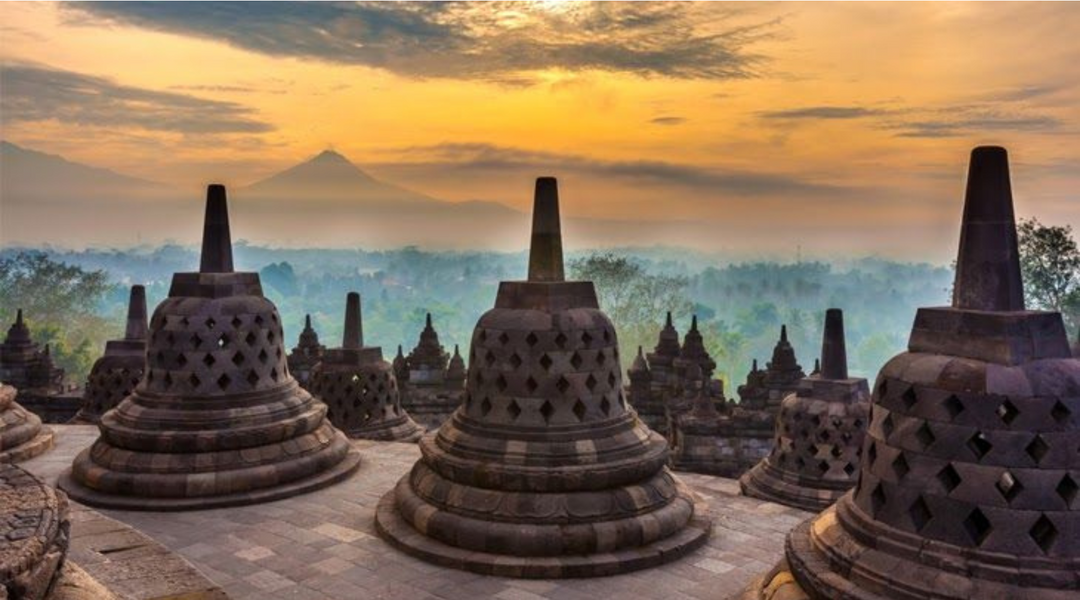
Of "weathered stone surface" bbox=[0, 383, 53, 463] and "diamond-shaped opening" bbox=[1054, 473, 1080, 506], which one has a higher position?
"diamond-shaped opening" bbox=[1054, 473, 1080, 506]

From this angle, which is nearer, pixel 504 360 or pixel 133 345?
pixel 504 360

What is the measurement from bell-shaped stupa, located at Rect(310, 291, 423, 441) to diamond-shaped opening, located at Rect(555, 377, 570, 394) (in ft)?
27.4

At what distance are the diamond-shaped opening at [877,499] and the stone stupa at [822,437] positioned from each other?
26.6ft

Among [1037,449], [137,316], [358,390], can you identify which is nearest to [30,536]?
[1037,449]

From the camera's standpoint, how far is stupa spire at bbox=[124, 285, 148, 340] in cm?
1773

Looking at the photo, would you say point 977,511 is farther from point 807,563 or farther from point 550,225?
point 550,225

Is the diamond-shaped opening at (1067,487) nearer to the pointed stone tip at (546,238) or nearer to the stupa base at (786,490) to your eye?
the pointed stone tip at (546,238)

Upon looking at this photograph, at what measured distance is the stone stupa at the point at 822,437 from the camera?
13.5 meters

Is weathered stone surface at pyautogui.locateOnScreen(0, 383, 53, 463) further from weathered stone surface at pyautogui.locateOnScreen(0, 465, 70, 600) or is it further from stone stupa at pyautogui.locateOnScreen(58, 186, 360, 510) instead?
weathered stone surface at pyautogui.locateOnScreen(0, 465, 70, 600)

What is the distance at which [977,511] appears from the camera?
5160mm

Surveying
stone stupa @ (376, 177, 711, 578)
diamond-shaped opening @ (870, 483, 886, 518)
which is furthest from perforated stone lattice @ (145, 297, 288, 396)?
diamond-shaped opening @ (870, 483, 886, 518)

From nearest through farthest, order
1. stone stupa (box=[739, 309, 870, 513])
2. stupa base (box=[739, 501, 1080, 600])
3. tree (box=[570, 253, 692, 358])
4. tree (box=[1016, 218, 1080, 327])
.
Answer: stupa base (box=[739, 501, 1080, 600])
stone stupa (box=[739, 309, 870, 513])
tree (box=[1016, 218, 1080, 327])
tree (box=[570, 253, 692, 358])

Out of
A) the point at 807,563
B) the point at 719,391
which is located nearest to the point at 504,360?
the point at 807,563

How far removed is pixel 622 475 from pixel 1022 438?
4.43 m
